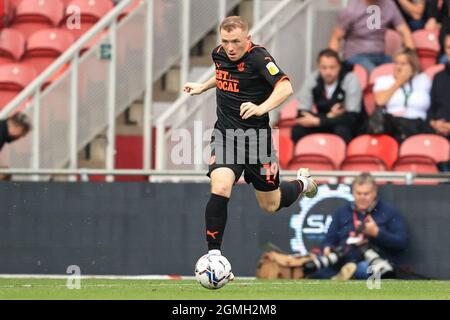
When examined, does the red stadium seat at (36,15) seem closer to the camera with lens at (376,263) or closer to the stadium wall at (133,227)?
the stadium wall at (133,227)

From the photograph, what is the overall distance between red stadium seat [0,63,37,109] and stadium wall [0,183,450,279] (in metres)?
2.69

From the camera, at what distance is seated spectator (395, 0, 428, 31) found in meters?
17.2

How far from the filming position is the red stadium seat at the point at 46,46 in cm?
1805

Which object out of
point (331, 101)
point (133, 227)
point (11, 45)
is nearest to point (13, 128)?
point (133, 227)

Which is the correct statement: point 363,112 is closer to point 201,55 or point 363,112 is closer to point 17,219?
point 201,55

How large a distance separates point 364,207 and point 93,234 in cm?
289

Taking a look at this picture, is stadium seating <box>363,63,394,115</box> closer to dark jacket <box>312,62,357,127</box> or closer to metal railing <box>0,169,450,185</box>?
dark jacket <box>312,62,357,127</box>

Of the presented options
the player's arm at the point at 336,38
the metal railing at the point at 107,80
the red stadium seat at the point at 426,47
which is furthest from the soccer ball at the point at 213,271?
the red stadium seat at the point at 426,47

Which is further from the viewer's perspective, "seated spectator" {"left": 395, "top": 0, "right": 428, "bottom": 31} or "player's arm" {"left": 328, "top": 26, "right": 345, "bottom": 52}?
"seated spectator" {"left": 395, "top": 0, "right": 428, "bottom": 31}

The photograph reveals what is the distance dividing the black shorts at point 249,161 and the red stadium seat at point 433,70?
4.68m

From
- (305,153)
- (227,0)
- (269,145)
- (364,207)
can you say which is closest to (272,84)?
(269,145)

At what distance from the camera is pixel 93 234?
595 inches

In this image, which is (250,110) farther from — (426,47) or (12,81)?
(12,81)

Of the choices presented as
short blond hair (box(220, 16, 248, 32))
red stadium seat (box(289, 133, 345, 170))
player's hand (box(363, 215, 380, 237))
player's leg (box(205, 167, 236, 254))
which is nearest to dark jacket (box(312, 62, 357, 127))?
red stadium seat (box(289, 133, 345, 170))
